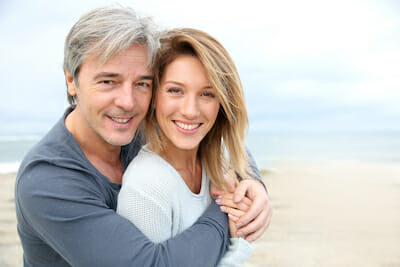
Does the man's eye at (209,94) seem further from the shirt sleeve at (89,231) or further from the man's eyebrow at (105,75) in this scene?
the shirt sleeve at (89,231)

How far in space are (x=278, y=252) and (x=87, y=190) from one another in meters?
4.29

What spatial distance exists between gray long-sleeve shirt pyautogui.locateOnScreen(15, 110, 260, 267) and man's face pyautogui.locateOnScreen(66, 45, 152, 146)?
26cm

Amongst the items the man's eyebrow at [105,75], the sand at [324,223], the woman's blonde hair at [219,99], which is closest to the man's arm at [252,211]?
the woman's blonde hair at [219,99]

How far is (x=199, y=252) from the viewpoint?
5.42ft

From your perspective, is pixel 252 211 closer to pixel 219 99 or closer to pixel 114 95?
pixel 219 99

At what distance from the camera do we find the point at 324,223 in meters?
7.41

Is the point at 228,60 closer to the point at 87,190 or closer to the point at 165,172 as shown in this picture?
the point at 165,172

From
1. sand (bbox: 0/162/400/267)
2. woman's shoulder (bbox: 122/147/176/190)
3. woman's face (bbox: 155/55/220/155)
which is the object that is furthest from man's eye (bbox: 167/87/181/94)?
sand (bbox: 0/162/400/267)

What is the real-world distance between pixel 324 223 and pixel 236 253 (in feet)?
20.2

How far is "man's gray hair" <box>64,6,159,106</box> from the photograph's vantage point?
6.27ft

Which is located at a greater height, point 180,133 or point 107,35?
point 107,35

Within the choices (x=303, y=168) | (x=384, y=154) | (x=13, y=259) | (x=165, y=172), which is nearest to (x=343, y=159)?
(x=384, y=154)

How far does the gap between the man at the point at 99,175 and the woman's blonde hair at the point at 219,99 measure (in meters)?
0.10

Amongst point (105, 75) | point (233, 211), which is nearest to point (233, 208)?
point (233, 211)
